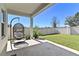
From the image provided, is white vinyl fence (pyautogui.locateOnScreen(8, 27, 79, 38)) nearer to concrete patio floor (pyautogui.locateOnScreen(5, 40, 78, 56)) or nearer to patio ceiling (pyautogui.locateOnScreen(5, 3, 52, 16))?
concrete patio floor (pyautogui.locateOnScreen(5, 40, 78, 56))

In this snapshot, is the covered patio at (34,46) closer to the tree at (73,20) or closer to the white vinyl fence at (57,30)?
the white vinyl fence at (57,30)

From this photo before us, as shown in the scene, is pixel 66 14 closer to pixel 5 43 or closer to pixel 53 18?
pixel 53 18

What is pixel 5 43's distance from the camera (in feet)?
18.7

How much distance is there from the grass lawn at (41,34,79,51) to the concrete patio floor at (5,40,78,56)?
0.69 feet

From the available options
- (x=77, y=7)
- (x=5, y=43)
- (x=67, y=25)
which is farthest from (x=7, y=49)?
(x=77, y=7)

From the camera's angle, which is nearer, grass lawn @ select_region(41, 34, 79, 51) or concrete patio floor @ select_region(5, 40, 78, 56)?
concrete patio floor @ select_region(5, 40, 78, 56)

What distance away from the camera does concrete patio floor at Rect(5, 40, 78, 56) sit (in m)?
5.17

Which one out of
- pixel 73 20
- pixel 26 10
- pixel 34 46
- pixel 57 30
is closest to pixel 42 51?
pixel 34 46

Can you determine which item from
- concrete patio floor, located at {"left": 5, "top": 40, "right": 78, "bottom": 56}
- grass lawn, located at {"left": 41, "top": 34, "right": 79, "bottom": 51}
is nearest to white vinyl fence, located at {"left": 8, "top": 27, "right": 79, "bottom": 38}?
grass lawn, located at {"left": 41, "top": 34, "right": 79, "bottom": 51}

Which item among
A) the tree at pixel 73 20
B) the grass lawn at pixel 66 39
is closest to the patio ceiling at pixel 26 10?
the tree at pixel 73 20

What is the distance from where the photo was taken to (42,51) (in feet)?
17.4

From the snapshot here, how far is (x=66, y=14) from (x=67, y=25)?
1.25 ft

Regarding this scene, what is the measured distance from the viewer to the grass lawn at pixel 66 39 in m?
5.38

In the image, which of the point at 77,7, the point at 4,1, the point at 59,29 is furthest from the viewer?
the point at 59,29
